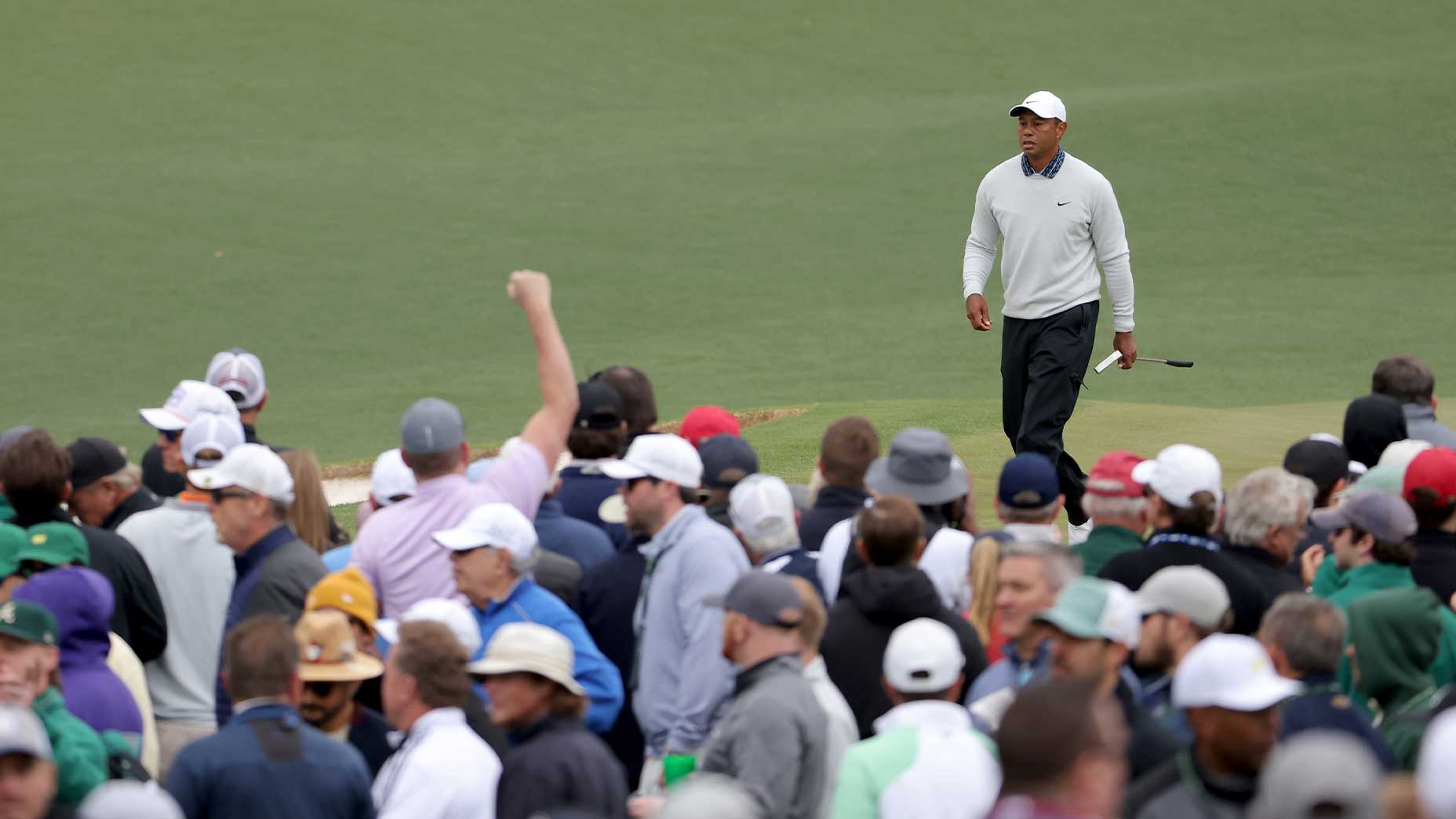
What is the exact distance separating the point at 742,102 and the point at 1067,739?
30829 mm

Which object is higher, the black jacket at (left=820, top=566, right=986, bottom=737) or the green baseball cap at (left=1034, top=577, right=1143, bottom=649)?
the green baseball cap at (left=1034, top=577, right=1143, bottom=649)

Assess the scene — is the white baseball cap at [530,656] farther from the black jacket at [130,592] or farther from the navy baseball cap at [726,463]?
the navy baseball cap at [726,463]

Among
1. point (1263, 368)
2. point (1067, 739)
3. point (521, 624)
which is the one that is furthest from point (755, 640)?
point (1263, 368)

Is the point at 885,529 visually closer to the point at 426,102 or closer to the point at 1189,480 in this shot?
the point at 1189,480

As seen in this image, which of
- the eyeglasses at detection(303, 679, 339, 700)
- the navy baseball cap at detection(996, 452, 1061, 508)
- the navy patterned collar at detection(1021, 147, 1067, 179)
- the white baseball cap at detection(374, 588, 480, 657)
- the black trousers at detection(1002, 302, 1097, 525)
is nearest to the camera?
the white baseball cap at detection(374, 588, 480, 657)

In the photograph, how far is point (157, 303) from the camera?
78.0 ft

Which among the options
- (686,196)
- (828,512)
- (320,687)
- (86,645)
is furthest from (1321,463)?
(686,196)

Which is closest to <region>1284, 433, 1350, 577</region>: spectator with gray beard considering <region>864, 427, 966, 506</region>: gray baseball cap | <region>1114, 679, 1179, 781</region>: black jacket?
<region>864, 427, 966, 506</region>: gray baseball cap

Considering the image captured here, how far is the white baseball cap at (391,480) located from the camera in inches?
259

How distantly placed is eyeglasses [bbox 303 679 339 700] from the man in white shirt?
Result: 0.34 meters

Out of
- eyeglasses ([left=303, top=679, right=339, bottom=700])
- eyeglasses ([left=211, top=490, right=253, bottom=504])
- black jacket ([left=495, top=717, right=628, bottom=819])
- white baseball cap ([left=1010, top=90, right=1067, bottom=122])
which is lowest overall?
black jacket ([left=495, top=717, right=628, bottom=819])

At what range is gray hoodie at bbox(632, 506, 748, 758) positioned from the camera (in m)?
5.43

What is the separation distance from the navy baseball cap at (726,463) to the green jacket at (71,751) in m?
2.55

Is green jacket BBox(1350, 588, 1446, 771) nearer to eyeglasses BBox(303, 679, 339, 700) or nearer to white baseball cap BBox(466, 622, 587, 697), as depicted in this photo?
white baseball cap BBox(466, 622, 587, 697)
